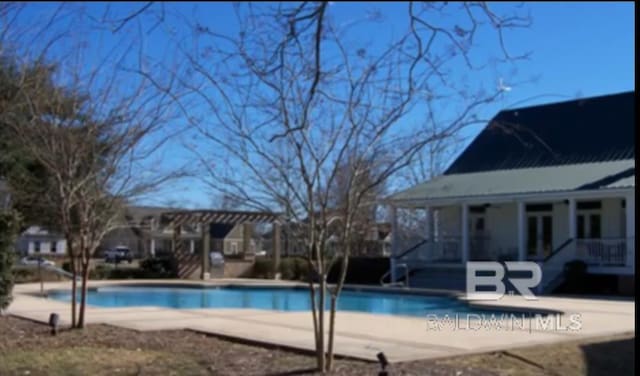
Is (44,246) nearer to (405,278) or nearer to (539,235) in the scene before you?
(405,278)

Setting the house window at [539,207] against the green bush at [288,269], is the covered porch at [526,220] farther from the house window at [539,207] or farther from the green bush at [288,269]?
the green bush at [288,269]

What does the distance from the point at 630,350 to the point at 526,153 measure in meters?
22.2

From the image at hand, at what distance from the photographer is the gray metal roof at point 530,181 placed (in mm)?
27109

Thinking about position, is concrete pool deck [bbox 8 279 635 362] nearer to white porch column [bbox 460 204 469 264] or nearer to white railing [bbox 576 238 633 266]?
white railing [bbox 576 238 633 266]

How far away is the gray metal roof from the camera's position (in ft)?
A: 88.9

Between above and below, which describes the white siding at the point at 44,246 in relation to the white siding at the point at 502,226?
below

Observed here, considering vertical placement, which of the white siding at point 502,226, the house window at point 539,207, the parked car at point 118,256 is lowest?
the parked car at point 118,256

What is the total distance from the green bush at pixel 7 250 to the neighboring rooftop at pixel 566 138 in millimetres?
19558

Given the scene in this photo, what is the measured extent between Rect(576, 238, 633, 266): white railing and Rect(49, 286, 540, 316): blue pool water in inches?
255

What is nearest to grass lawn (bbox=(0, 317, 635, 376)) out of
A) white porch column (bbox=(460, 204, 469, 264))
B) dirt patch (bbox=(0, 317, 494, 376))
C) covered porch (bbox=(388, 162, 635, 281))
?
dirt patch (bbox=(0, 317, 494, 376))

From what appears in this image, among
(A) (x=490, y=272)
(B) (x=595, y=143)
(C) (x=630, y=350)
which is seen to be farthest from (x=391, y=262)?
(C) (x=630, y=350)

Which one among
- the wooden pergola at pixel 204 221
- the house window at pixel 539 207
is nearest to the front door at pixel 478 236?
the house window at pixel 539 207

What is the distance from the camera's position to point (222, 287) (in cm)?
3167

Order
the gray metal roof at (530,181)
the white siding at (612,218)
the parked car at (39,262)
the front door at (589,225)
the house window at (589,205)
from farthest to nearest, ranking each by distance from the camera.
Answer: the parked car at (39,262) → the front door at (589,225) → the house window at (589,205) → the white siding at (612,218) → the gray metal roof at (530,181)
